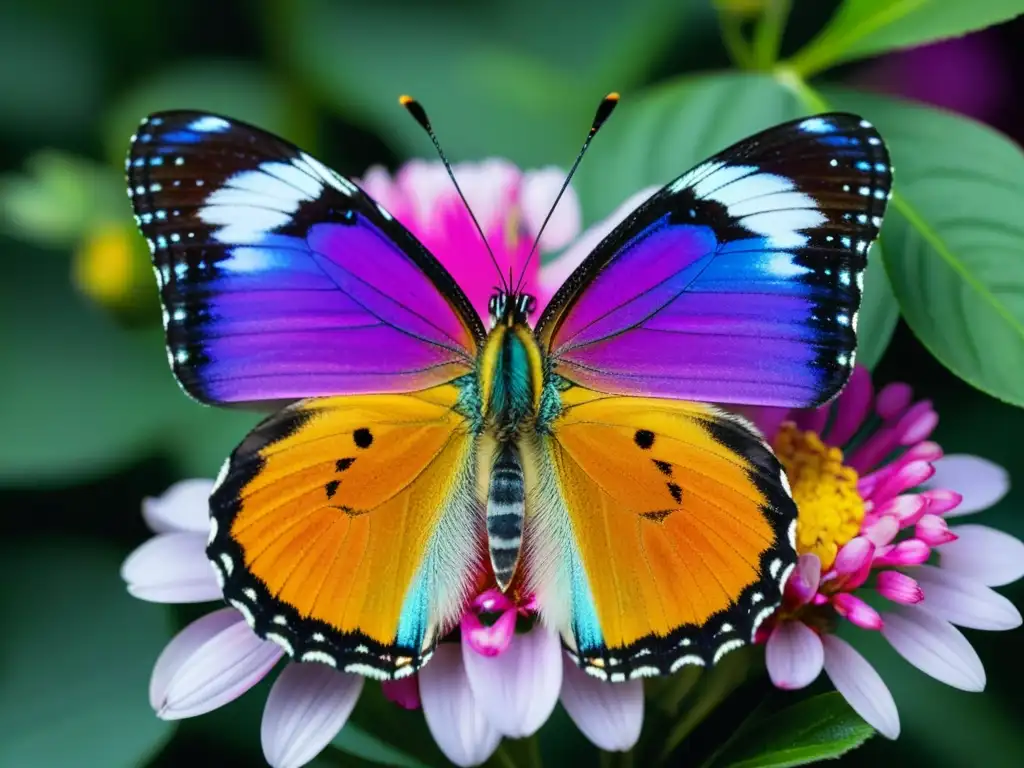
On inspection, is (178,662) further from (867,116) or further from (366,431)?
(867,116)

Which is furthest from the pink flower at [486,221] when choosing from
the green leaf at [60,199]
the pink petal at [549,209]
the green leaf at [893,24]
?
the green leaf at [60,199]

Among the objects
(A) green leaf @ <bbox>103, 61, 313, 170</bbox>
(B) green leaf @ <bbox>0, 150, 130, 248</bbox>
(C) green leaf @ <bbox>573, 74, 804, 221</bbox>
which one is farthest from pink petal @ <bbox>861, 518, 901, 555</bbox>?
(B) green leaf @ <bbox>0, 150, 130, 248</bbox>

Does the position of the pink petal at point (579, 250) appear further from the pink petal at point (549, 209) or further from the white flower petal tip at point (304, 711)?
the white flower petal tip at point (304, 711)

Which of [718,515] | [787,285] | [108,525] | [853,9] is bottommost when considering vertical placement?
[108,525]

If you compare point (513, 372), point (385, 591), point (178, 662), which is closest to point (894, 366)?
point (513, 372)

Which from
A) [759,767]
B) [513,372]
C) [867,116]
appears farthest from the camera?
[867,116]

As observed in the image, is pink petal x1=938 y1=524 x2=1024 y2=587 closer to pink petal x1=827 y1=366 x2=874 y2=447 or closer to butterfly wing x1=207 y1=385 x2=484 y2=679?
pink petal x1=827 y1=366 x2=874 y2=447

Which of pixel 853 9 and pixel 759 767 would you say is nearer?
pixel 759 767
